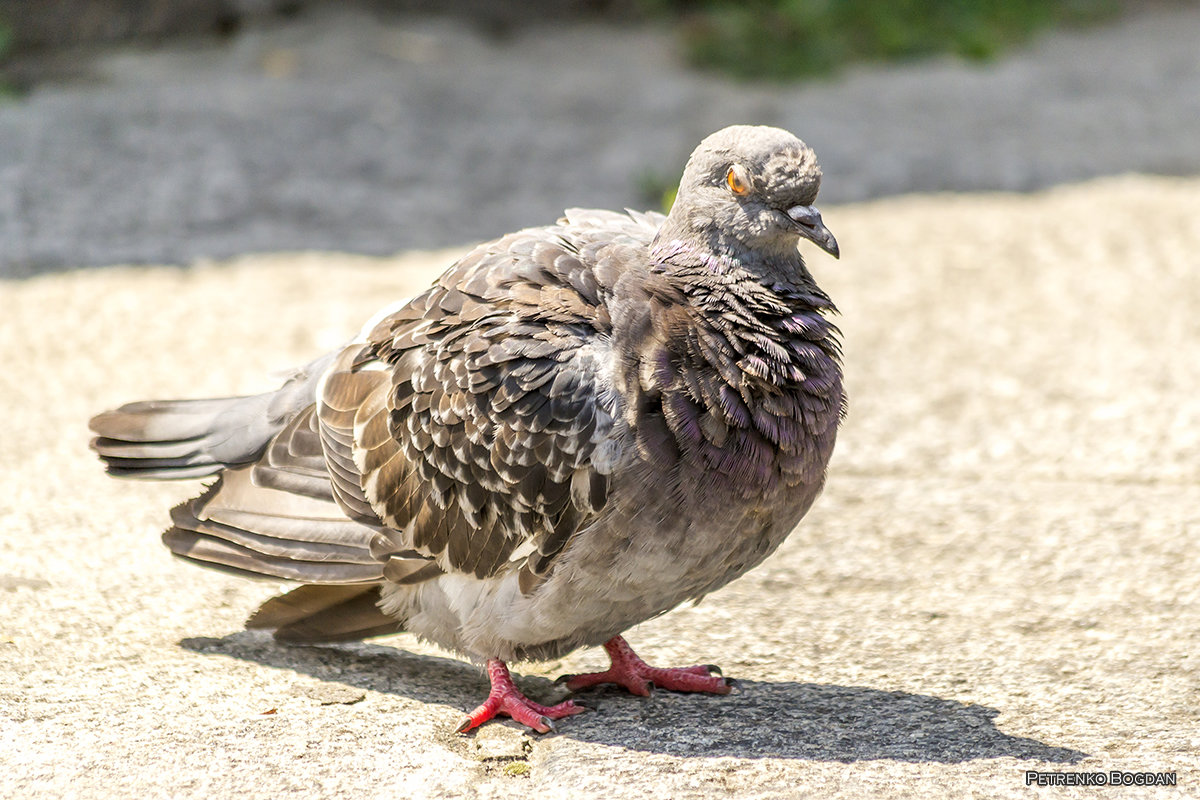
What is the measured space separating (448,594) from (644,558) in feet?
Result: 2.21

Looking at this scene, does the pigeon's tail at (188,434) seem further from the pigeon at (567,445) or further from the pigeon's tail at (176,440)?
the pigeon at (567,445)

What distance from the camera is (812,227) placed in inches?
142

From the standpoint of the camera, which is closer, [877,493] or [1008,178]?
[877,493]

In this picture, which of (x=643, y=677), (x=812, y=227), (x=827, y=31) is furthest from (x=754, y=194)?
(x=827, y=31)

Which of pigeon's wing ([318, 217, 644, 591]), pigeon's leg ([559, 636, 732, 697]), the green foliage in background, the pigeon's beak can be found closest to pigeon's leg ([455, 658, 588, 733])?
pigeon's leg ([559, 636, 732, 697])

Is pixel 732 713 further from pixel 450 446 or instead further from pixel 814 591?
pixel 450 446

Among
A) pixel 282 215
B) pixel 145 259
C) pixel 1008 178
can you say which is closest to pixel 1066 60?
pixel 1008 178

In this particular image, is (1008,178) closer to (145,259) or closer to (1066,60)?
(1066,60)

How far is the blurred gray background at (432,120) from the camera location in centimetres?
748

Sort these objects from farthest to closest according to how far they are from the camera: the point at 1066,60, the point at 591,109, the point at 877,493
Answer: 1. the point at 1066,60
2. the point at 591,109
3. the point at 877,493

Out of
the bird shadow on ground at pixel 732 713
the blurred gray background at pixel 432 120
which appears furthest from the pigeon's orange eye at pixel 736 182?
the blurred gray background at pixel 432 120

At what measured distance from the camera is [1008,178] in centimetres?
838

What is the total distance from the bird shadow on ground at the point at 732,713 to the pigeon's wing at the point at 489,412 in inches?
18.2

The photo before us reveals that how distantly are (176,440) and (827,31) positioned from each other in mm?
7214
